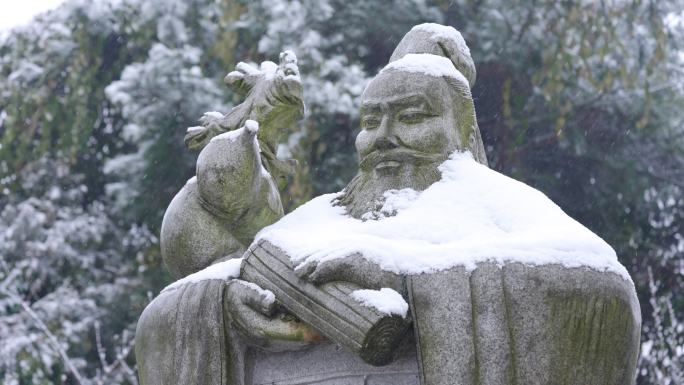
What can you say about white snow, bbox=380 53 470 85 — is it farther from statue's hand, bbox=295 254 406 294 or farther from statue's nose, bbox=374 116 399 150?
statue's hand, bbox=295 254 406 294

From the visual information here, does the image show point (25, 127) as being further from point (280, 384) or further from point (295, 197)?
point (280, 384)

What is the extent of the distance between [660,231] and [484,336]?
28.2 feet

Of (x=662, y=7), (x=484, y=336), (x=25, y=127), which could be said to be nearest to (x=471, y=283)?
(x=484, y=336)

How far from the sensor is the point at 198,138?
244 inches

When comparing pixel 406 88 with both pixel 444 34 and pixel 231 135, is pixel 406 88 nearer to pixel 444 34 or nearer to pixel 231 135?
pixel 444 34

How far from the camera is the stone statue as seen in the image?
4945mm

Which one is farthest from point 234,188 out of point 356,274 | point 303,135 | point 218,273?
point 303,135

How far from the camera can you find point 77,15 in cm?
1531

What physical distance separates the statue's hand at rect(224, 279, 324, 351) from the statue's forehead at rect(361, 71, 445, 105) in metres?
0.85

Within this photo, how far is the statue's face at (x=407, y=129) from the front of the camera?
219 inches

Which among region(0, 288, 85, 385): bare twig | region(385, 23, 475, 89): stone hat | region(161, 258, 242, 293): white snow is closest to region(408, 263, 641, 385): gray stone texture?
region(161, 258, 242, 293): white snow

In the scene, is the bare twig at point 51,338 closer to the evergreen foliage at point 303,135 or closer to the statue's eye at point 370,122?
the evergreen foliage at point 303,135

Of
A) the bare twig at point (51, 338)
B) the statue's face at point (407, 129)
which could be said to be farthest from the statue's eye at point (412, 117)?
the bare twig at point (51, 338)

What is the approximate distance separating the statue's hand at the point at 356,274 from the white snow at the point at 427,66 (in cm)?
87
